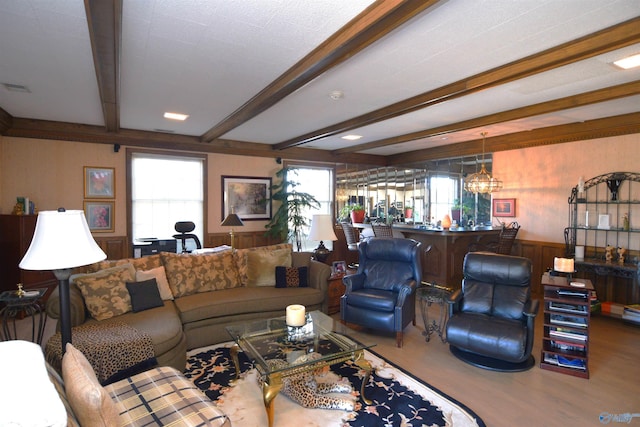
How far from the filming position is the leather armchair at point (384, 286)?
372 centimetres

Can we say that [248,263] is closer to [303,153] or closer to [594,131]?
[303,153]

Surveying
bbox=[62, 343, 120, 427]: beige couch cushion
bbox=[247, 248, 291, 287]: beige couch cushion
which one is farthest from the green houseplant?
bbox=[62, 343, 120, 427]: beige couch cushion

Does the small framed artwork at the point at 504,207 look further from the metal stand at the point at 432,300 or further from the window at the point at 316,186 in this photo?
Answer: the window at the point at 316,186

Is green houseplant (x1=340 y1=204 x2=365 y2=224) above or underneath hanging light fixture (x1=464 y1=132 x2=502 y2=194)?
underneath

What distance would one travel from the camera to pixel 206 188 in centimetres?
649

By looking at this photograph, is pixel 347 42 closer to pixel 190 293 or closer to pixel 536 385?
pixel 190 293

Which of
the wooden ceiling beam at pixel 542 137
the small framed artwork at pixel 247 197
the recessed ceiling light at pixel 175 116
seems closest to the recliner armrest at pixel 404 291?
the recessed ceiling light at pixel 175 116

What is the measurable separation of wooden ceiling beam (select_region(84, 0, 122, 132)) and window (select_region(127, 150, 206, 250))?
267cm

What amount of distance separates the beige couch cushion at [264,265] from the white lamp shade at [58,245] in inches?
93.9

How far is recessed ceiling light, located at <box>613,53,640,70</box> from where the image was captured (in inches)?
113

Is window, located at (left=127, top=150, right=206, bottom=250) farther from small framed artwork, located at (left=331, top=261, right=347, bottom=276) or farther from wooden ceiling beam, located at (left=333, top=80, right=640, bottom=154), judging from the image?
wooden ceiling beam, located at (left=333, top=80, right=640, bottom=154)

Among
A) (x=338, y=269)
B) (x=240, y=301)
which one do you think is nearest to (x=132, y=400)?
(x=240, y=301)

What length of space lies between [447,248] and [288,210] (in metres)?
3.11

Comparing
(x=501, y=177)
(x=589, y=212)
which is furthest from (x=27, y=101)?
(x=589, y=212)
